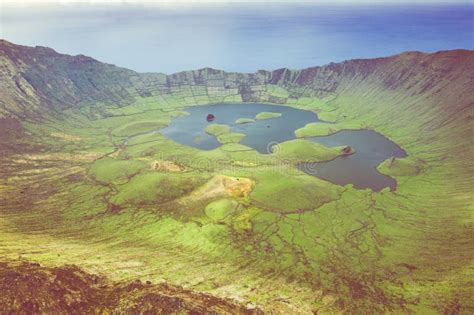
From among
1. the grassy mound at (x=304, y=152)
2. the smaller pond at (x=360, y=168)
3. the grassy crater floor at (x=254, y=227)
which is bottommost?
the grassy crater floor at (x=254, y=227)

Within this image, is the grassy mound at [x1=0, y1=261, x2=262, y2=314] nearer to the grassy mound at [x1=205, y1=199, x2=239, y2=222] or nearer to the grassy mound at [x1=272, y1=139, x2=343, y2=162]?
the grassy mound at [x1=205, y1=199, x2=239, y2=222]

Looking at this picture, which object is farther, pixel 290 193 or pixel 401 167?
pixel 401 167

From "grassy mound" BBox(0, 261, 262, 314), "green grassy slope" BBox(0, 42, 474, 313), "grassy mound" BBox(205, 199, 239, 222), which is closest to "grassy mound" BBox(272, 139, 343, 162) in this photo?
"green grassy slope" BBox(0, 42, 474, 313)

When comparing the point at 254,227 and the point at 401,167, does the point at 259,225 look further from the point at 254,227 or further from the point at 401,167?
the point at 401,167

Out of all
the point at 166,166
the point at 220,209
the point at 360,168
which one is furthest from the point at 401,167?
the point at 166,166

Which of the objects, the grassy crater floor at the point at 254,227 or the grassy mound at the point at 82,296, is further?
the grassy crater floor at the point at 254,227

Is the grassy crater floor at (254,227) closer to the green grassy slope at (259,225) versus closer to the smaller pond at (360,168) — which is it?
the green grassy slope at (259,225)

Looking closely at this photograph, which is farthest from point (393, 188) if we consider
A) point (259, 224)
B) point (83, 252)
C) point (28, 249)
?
point (28, 249)

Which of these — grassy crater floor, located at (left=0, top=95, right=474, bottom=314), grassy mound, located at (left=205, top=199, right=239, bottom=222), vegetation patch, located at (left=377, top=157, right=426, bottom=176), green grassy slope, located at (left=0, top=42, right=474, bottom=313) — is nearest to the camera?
grassy crater floor, located at (left=0, top=95, right=474, bottom=314)

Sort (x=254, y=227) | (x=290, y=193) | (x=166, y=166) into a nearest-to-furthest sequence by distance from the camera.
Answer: (x=254, y=227), (x=290, y=193), (x=166, y=166)

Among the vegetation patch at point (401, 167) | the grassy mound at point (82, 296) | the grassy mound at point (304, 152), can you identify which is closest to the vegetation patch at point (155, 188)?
the grassy mound at point (304, 152)
